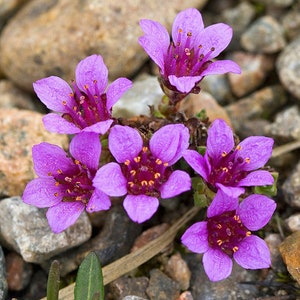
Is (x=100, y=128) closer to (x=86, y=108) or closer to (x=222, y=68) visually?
(x=86, y=108)

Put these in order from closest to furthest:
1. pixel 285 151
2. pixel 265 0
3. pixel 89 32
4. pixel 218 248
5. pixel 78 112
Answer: pixel 218 248 < pixel 78 112 < pixel 285 151 < pixel 89 32 < pixel 265 0

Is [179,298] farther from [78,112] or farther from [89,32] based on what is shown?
[89,32]

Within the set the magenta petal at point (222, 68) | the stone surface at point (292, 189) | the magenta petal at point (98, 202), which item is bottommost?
the stone surface at point (292, 189)

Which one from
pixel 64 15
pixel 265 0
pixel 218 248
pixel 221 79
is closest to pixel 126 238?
pixel 218 248

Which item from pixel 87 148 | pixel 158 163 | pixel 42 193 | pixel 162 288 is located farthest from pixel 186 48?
pixel 162 288

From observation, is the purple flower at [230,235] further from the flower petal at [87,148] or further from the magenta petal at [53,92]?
the magenta petal at [53,92]

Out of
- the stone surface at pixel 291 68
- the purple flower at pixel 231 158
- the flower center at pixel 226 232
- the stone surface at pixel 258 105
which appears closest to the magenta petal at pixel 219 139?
the purple flower at pixel 231 158
